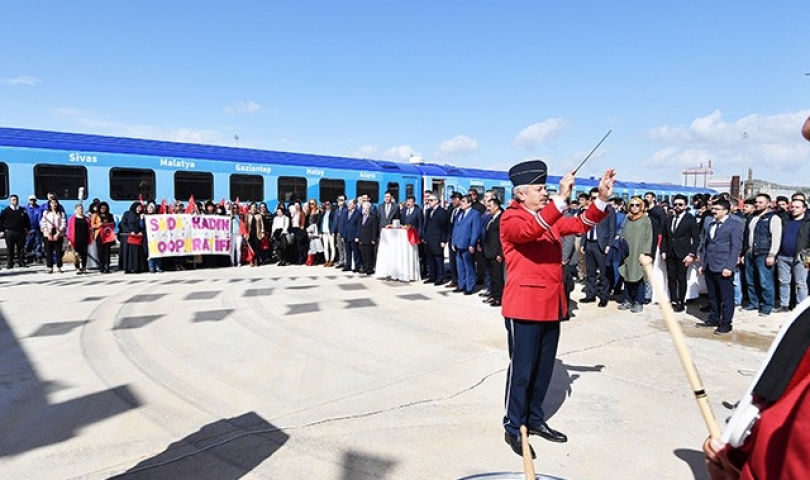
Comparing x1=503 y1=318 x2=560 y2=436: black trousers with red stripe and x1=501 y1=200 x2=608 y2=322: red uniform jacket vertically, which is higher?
x1=501 y1=200 x2=608 y2=322: red uniform jacket

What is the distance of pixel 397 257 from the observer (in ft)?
37.6

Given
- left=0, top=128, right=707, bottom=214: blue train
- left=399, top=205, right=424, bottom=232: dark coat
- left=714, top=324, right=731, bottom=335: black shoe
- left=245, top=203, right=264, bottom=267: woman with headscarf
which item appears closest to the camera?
left=714, top=324, right=731, bottom=335: black shoe

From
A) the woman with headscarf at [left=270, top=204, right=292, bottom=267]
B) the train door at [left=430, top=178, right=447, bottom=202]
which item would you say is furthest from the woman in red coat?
the train door at [left=430, top=178, right=447, bottom=202]

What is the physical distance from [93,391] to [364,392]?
2413 mm

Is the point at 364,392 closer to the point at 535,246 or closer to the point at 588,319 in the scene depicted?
the point at 535,246

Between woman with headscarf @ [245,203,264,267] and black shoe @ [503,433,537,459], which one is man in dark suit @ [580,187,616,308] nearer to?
black shoe @ [503,433,537,459]

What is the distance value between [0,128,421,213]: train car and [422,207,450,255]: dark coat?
23.5ft

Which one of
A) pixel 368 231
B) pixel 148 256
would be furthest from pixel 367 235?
pixel 148 256

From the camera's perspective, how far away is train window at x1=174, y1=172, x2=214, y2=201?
47.8 feet

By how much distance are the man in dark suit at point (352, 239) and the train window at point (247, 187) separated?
455 centimetres

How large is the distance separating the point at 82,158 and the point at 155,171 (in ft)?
5.66

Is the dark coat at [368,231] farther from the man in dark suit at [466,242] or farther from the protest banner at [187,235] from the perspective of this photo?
the protest banner at [187,235]

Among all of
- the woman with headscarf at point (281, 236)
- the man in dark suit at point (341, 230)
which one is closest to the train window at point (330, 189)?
the woman with headscarf at point (281, 236)

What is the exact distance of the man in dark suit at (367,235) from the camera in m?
12.1
